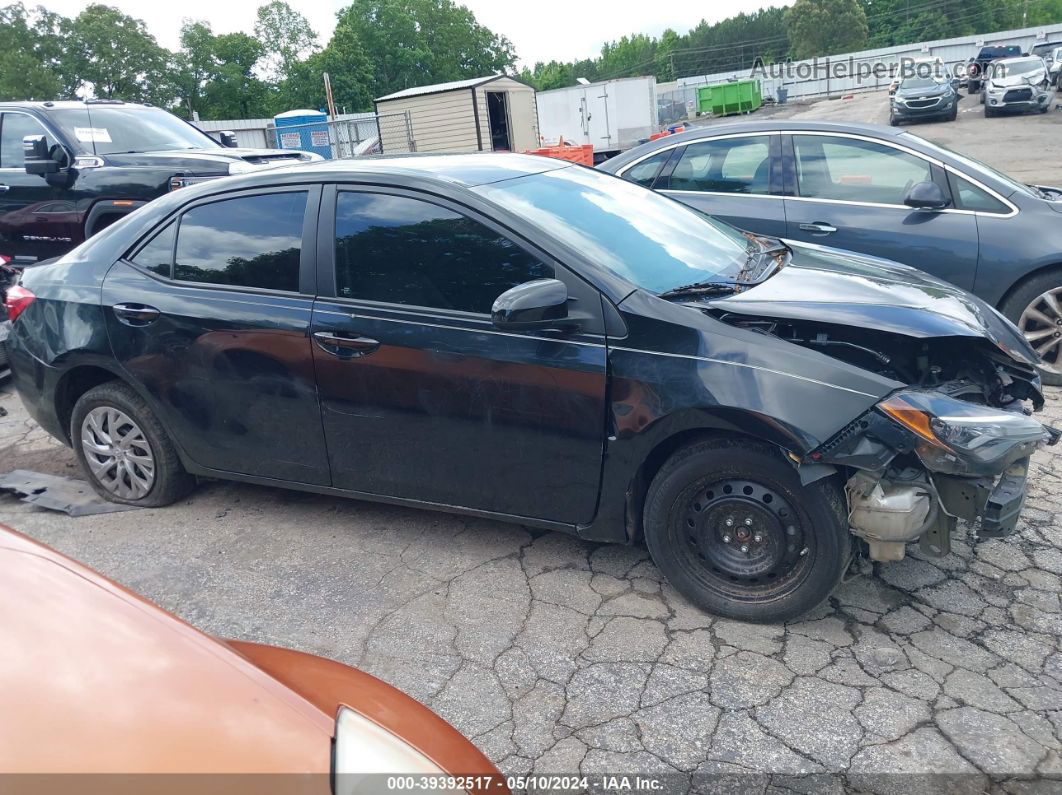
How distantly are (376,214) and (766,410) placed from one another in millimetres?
1785

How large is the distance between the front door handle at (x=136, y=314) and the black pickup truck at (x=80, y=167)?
12.1 feet

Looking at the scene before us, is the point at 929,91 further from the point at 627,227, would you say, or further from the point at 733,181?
the point at 627,227

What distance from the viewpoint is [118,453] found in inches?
170

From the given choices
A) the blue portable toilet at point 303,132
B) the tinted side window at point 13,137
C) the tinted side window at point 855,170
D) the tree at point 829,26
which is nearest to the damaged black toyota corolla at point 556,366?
the tinted side window at point 855,170

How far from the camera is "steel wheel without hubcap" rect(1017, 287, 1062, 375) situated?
17.1 feet

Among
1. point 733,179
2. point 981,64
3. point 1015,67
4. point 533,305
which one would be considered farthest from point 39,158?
point 981,64

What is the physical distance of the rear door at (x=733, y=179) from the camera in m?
5.72

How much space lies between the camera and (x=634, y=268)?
133 inches

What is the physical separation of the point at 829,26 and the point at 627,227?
88776 mm

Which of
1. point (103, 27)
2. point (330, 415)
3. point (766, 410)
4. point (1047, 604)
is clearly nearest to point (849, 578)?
point (1047, 604)

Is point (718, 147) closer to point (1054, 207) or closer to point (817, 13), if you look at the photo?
point (1054, 207)

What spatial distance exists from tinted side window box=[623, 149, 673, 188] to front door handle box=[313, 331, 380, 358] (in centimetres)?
336

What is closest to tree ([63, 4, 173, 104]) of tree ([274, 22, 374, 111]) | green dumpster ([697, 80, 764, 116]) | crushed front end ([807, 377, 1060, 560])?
tree ([274, 22, 374, 111])

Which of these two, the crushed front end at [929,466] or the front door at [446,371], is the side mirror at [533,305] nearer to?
the front door at [446,371]
